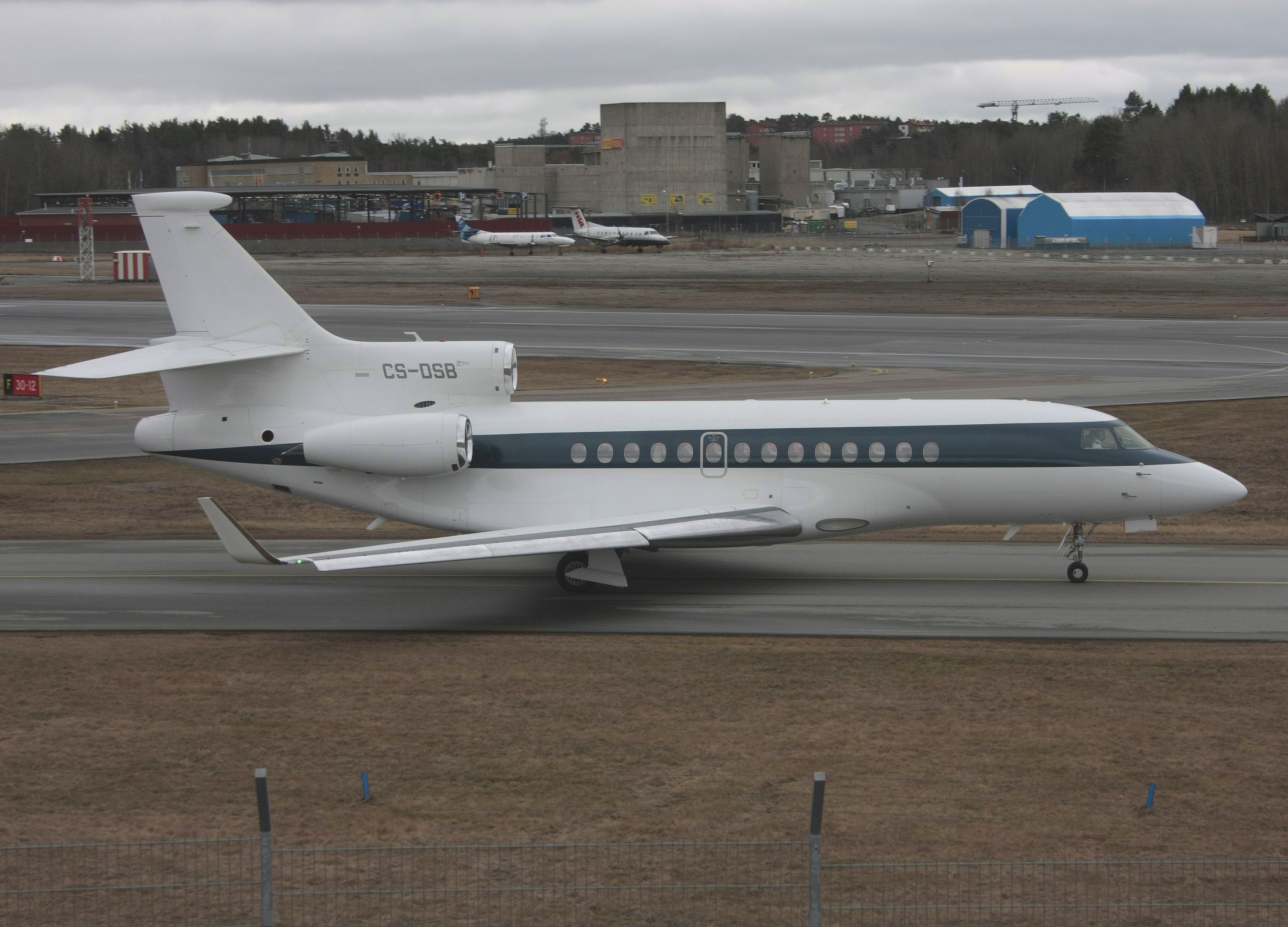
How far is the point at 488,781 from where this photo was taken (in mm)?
14672

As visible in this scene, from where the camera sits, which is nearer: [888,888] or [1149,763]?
[888,888]

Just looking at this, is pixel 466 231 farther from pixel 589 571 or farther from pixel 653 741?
pixel 653 741

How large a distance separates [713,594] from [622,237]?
11515 centimetres

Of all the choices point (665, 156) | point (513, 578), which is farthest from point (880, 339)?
point (665, 156)

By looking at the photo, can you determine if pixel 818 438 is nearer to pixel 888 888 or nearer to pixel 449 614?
pixel 449 614

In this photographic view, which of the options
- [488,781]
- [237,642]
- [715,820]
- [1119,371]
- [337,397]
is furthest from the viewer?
[1119,371]

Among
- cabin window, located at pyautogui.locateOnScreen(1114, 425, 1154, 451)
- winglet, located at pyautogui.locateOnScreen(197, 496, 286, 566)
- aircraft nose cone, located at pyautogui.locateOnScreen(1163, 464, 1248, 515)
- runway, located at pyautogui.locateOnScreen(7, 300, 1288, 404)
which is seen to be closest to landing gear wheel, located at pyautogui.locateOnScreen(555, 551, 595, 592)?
winglet, located at pyautogui.locateOnScreen(197, 496, 286, 566)

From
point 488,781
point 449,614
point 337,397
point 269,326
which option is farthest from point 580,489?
point 488,781

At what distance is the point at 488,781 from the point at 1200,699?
9.68 meters

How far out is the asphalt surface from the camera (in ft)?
145

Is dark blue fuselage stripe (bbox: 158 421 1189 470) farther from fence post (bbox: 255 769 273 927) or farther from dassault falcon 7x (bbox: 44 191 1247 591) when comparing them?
fence post (bbox: 255 769 273 927)

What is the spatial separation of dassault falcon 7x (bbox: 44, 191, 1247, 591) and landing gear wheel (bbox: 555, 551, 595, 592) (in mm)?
41

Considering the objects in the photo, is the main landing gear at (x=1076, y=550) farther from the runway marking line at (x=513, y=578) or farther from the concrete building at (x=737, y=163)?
the concrete building at (x=737, y=163)

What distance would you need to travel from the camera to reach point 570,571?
2347cm
